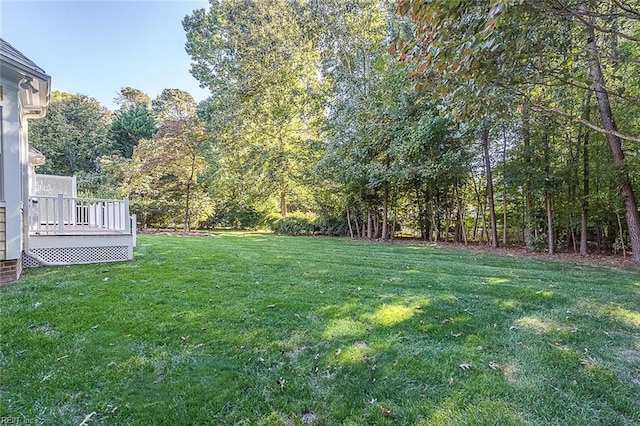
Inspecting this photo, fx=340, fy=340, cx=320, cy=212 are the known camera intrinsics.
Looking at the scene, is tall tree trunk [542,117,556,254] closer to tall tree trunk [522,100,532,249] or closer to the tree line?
the tree line

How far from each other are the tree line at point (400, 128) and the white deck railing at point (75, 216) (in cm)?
605

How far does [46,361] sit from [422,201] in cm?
1267

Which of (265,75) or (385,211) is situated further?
(265,75)

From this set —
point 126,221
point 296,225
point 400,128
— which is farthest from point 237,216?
point 126,221

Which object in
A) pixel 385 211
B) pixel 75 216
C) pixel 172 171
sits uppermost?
pixel 172 171

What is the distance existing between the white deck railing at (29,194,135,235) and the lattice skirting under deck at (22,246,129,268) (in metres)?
0.33

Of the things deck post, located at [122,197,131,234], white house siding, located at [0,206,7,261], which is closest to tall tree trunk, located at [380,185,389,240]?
deck post, located at [122,197,131,234]

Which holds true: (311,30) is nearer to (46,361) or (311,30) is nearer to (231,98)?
(231,98)

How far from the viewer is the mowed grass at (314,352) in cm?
216

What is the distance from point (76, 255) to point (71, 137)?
21727 mm

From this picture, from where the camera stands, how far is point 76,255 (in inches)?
251

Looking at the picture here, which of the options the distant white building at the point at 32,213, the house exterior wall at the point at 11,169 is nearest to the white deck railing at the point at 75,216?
the distant white building at the point at 32,213

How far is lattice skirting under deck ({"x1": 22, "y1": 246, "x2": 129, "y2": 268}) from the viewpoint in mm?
5984

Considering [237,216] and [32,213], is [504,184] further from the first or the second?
[237,216]
